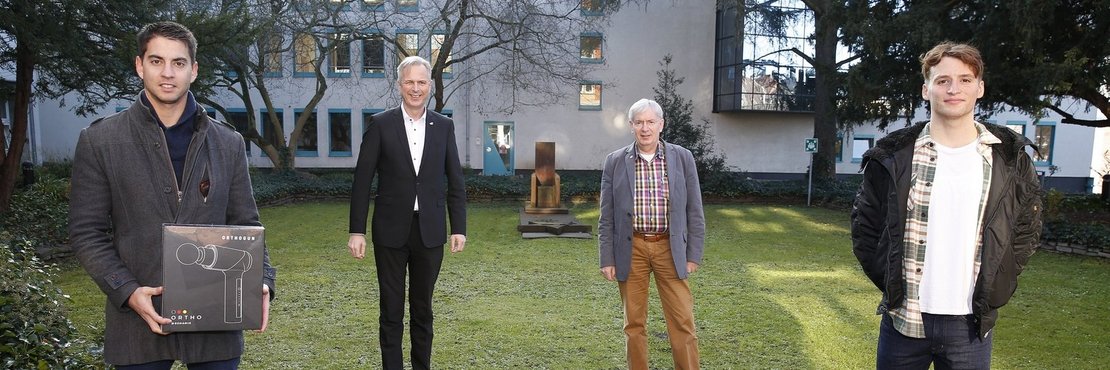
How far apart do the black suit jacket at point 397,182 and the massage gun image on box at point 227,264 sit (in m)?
1.61

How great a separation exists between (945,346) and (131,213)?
9.15ft

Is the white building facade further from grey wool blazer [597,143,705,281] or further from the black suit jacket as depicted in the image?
the black suit jacket

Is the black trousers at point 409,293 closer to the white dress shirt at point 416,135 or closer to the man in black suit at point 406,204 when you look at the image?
the man in black suit at point 406,204

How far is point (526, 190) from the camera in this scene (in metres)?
18.3

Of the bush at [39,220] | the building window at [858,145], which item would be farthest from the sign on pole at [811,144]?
the bush at [39,220]

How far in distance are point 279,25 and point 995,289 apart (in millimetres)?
16127

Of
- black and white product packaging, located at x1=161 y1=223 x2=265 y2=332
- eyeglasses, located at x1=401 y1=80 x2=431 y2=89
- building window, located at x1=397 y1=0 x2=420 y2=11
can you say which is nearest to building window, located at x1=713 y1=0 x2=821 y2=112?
building window, located at x1=397 y1=0 x2=420 y2=11

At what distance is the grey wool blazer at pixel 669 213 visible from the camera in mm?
3998

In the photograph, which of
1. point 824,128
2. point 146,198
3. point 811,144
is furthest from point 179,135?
point 824,128

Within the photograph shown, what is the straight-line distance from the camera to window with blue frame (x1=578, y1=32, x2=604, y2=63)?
973 inches

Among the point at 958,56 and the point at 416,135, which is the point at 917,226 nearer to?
the point at 958,56

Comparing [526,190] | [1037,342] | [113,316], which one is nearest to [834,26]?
[526,190]

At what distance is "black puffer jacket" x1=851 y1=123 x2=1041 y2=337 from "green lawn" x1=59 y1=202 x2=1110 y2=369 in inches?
92.8

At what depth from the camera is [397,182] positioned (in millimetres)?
3840
